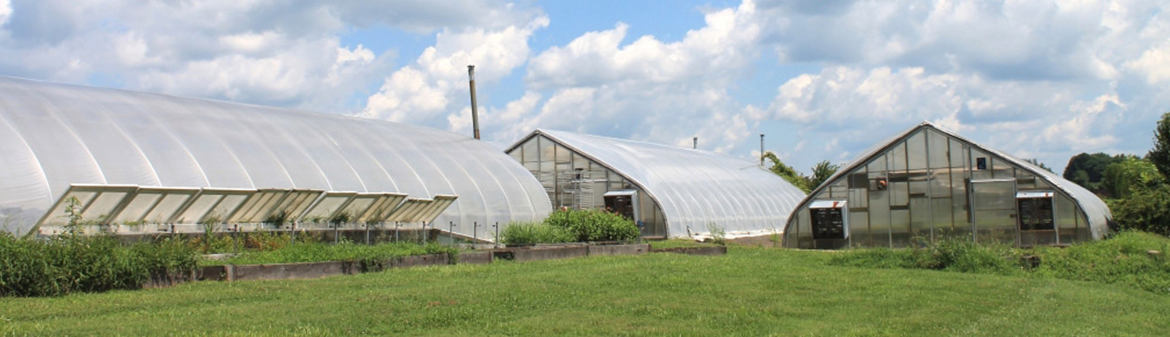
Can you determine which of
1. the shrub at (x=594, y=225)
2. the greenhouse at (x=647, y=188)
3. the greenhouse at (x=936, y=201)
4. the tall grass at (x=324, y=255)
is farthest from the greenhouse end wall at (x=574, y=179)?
the tall grass at (x=324, y=255)

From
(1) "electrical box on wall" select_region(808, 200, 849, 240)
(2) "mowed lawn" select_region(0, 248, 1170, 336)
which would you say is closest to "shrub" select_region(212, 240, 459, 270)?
(2) "mowed lawn" select_region(0, 248, 1170, 336)

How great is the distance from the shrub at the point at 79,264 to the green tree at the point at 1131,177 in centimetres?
4220

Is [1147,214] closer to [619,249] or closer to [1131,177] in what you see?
[619,249]

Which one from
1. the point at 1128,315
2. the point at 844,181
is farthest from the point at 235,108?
the point at 1128,315

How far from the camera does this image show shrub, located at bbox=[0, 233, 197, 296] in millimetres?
12523

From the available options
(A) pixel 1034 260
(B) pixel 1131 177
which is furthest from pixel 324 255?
(B) pixel 1131 177

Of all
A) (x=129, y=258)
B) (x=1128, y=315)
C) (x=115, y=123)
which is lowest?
(x=1128, y=315)

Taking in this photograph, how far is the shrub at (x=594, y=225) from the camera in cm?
3172

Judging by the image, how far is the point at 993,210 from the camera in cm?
3356

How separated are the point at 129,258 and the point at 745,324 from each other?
8205 mm

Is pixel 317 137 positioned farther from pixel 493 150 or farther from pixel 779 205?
pixel 779 205

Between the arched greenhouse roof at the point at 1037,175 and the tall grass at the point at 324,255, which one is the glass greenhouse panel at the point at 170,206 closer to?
the tall grass at the point at 324,255

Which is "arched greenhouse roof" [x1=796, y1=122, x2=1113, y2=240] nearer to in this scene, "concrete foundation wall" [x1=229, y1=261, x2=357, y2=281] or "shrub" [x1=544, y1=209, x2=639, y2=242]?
"shrub" [x1=544, y1=209, x2=639, y2=242]

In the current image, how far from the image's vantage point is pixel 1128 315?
13297 mm
